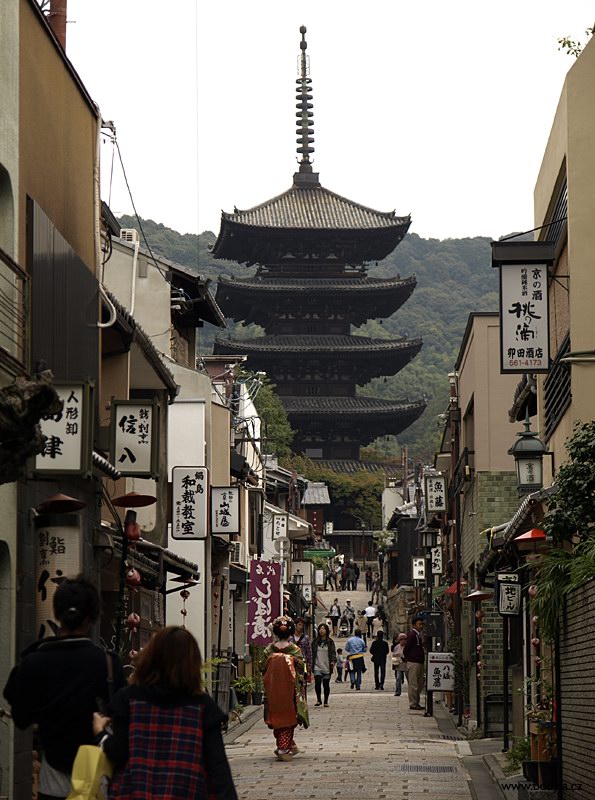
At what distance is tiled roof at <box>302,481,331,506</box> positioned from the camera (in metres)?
76.1

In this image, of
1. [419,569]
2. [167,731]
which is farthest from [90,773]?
[419,569]

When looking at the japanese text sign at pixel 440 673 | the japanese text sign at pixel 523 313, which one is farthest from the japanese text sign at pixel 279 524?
the japanese text sign at pixel 523 313

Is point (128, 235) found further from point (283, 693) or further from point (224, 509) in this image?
point (283, 693)

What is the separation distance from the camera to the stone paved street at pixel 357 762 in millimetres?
13875

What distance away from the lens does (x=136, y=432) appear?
15.9m

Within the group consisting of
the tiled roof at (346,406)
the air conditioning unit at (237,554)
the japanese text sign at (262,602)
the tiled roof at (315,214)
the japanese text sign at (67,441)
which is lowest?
the japanese text sign at (262,602)

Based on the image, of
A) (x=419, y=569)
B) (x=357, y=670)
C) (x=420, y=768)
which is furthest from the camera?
(x=419, y=569)

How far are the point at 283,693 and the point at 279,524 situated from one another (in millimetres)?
32654

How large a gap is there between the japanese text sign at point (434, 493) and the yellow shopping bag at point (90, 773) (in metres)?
A: 28.0

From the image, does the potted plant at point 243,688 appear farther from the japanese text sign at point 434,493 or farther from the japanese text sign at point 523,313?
the japanese text sign at point 523,313

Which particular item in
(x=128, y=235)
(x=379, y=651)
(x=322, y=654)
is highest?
(x=128, y=235)

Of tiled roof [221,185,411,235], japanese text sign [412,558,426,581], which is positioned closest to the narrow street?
japanese text sign [412,558,426,581]

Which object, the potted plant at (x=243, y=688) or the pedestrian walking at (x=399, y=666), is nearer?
the potted plant at (x=243, y=688)

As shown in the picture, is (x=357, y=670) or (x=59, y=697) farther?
(x=357, y=670)
